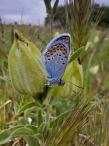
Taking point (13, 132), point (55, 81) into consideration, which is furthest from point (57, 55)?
point (13, 132)

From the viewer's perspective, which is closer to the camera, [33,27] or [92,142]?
[92,142]

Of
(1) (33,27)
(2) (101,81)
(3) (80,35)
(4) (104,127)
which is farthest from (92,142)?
(1) (33,27)

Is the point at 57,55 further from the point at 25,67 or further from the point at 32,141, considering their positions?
the point at 32,141

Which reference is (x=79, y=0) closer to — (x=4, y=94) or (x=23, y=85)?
(x=23, y=85)

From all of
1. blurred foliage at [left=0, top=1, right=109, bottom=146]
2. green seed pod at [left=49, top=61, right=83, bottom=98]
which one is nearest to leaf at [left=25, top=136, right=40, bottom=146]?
blurred foliage at [left=0, top=1, right=109, bottom=146]

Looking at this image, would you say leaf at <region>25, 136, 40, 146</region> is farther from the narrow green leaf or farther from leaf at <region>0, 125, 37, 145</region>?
the narrow green leaf

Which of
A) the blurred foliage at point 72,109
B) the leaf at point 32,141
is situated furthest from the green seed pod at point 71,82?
the leaf at point 32,141
